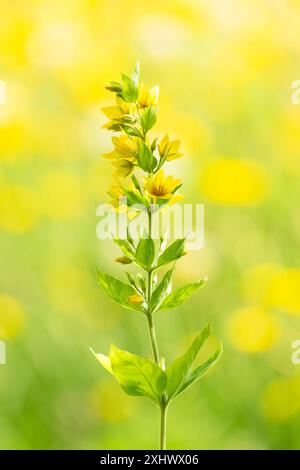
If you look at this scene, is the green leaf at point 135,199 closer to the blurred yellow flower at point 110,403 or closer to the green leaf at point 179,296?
the green leaf at point 179,296

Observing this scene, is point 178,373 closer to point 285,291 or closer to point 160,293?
point 160,293

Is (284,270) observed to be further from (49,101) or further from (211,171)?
(49,101)

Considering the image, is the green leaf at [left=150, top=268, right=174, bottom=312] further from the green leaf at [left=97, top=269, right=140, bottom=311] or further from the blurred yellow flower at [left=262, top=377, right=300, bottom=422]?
the blurred yellow flower at [left=262, top=377, right=300, bottom=422]

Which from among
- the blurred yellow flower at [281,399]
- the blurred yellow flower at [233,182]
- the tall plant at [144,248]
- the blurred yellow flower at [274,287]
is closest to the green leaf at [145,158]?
the tall plant at [144,248]

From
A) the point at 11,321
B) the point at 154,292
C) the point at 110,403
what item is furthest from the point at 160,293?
the point at 11,321

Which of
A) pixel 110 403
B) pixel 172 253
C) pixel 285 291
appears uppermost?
pixel 172 253

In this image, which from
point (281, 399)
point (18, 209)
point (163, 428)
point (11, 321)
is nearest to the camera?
point (163, 428)
